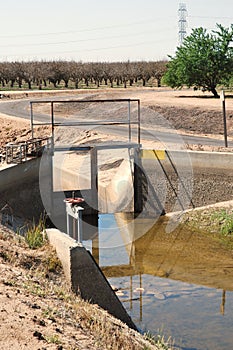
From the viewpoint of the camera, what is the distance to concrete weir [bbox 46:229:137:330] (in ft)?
37.1

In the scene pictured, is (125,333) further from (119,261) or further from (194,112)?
(194,112)

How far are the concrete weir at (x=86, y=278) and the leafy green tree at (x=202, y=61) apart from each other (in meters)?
33.0

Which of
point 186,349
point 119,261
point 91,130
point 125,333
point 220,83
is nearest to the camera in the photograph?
point 125,333

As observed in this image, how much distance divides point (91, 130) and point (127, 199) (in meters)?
8.30

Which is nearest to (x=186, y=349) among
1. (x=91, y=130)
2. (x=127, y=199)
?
(x=127, y=199)

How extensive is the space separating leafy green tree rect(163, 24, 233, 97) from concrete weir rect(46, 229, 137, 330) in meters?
33.0

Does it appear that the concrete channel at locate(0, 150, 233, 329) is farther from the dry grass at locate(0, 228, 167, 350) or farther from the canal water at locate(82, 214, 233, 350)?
the dry grass at locate(0, 228, 167, 350)

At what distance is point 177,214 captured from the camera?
2164 cm

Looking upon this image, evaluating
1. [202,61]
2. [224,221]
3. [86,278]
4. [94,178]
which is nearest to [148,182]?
[94,178]

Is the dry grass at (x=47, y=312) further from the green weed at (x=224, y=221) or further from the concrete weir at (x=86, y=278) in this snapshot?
the green weed at (x=224, y=221)

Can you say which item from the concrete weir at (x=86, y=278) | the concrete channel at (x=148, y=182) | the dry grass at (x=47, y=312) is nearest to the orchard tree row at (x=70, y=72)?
the concrete channel at (x=148, y=182)

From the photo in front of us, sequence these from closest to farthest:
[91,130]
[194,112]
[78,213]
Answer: [78,213] → [91,130] → [194,112]

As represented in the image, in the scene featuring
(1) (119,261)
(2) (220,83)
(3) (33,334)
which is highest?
(2) (220,83)

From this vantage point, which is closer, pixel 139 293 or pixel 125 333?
pixel 125 333
